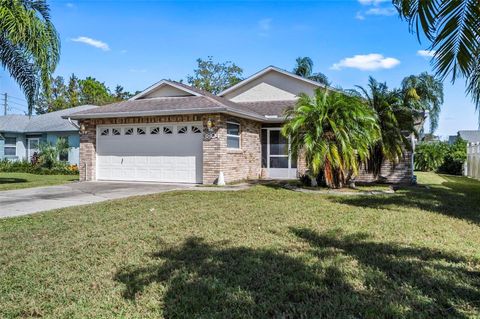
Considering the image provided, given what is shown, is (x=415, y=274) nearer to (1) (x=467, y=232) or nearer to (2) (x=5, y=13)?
(1) (x=467, y=232)

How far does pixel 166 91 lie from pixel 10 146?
18.6 metres

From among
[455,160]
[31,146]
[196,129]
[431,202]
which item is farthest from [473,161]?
[31,146]

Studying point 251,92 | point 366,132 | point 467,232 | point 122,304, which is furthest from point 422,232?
point 251,92

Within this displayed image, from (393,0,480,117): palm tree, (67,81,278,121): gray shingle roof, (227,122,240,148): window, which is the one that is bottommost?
(227,122,240,148): window

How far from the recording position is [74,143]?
90.1ft

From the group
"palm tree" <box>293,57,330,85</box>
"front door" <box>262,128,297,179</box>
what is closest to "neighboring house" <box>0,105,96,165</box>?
"front door" <box>262,128,297,179</box>

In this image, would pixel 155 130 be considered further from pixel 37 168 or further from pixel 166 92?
pixel 37 168

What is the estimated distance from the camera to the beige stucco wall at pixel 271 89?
21.1 meters

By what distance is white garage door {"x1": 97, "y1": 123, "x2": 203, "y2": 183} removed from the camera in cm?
1602

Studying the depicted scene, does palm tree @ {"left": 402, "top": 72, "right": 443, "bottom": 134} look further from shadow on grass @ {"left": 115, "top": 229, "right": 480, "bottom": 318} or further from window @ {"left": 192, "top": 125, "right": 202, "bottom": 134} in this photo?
shadow on grass @ {"left": 115, "top": 229, "right": 480, "bottom": 318}

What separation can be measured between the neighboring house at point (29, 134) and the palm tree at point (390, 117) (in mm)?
20893

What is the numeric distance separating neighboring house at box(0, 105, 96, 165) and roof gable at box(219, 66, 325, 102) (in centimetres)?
1317

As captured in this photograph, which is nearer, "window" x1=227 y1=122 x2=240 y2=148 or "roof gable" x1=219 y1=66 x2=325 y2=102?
"window" x1=227 y1=122 x2=240 y2=148

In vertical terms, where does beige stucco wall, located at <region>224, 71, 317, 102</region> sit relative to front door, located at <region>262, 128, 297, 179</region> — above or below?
above
